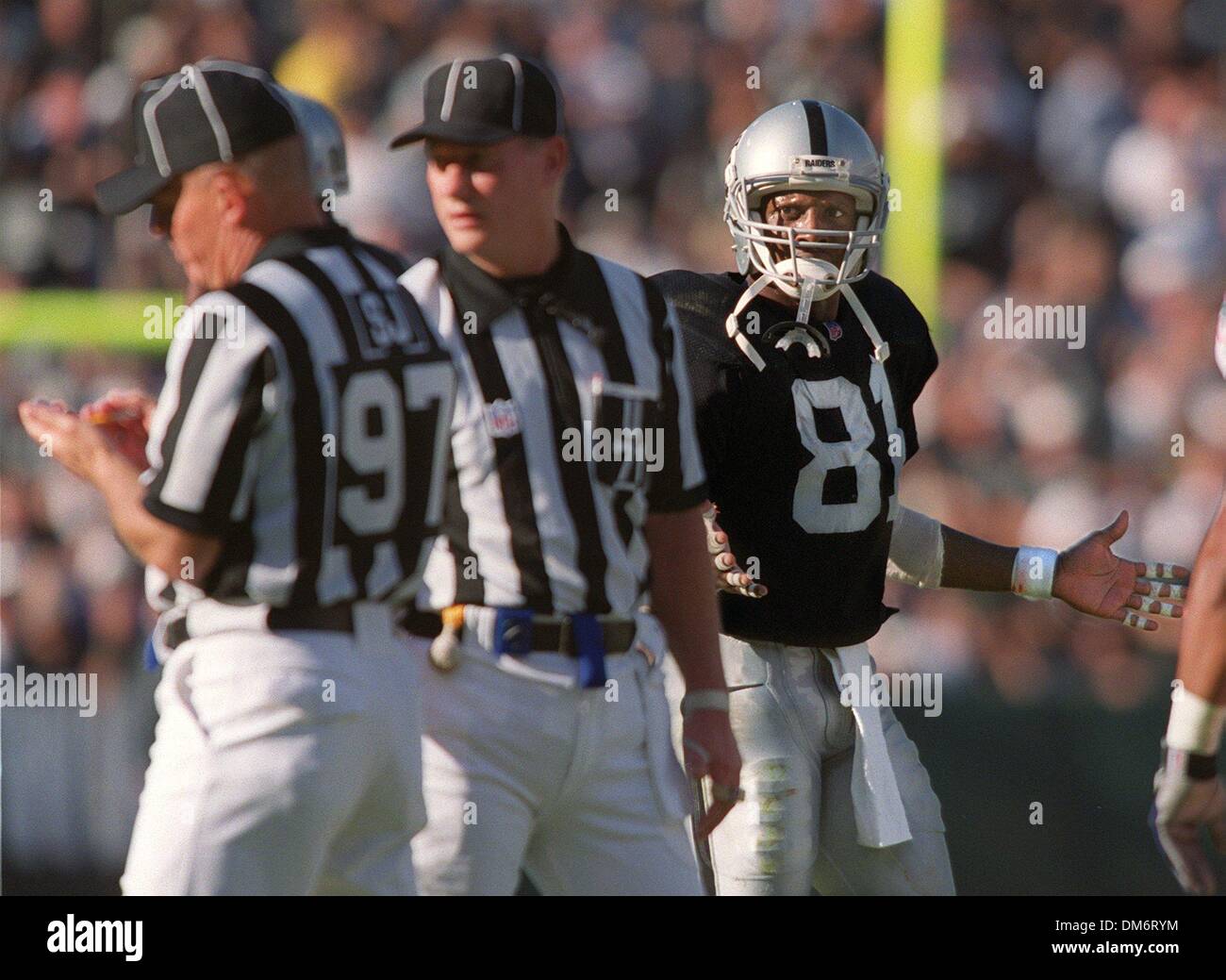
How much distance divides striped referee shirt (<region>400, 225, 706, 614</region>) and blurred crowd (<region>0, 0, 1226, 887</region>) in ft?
6.89

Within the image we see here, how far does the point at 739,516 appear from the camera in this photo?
3502mm

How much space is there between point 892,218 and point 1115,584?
1662mm

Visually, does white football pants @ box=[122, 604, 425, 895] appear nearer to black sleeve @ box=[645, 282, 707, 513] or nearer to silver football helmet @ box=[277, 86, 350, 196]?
black sleeve @ box=[645, 282, 707, 513]

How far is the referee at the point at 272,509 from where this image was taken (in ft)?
8.66

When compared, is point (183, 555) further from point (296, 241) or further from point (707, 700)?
point (707, 700)

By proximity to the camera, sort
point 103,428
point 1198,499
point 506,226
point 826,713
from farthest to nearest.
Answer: point 1198,499 < point 826,713 < point 506,226 < point 103,428

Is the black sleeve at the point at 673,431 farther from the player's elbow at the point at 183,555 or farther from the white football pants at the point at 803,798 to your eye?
the player's elbow at the point at 183,555

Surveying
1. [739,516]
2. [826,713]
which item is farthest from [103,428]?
[826,713]

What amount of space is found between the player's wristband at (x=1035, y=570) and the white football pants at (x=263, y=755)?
1.59 meters

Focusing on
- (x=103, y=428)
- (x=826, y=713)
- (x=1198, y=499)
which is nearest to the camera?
(x=103, y=428)

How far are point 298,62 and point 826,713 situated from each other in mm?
2746

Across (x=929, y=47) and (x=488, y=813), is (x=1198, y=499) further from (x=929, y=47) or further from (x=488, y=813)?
(x=488, y=813)
